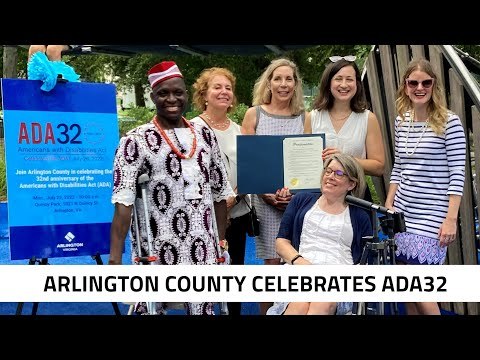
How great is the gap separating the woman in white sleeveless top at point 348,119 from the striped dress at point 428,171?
0.60 ft

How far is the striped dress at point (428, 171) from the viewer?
411 centimetres

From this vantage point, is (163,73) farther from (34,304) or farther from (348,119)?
(34,304)

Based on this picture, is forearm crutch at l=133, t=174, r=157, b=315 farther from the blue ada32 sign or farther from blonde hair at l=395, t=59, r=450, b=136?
blonde hair at l=395, t=59, r=450, b=136

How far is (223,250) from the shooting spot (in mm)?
3953

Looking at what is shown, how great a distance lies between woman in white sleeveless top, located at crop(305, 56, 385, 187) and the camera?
4.41 metres

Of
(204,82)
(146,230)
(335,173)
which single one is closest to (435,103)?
(335,173)

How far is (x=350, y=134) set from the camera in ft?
14.6

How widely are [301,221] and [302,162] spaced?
0.40 meters

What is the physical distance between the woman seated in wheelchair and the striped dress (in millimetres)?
337

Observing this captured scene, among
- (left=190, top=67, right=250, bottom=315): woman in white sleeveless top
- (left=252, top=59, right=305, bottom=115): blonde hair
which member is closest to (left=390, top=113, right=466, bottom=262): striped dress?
(left=252, top=59, right=305, bottom=115): blonde hair
